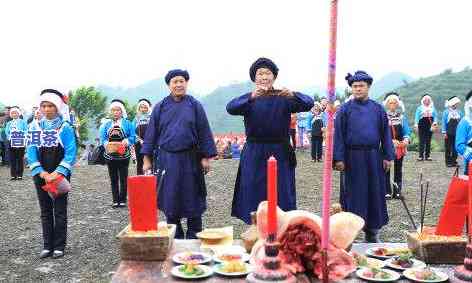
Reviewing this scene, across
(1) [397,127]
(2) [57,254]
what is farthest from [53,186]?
(1) [397,127]

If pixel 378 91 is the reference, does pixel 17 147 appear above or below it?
below

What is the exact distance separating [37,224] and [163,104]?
13.5ft

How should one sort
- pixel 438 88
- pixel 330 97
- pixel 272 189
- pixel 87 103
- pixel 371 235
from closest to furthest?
pixel 330 97
pixel 272 189
pixel 371 235
pixel 87 103
pixel 438 88

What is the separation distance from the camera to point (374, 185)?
634 cm

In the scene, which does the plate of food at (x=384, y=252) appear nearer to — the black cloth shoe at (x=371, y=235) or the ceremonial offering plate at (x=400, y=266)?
the ceremonial offering plate at (x=400, y=266)

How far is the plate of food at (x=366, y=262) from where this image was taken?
2.57m

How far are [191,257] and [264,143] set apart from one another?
275 cm

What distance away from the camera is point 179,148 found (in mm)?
5844

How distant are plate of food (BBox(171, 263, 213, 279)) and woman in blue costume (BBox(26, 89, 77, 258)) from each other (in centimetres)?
405

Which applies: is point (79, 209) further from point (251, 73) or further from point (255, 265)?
point (255, 265)

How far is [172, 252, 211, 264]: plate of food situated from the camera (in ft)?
8.52

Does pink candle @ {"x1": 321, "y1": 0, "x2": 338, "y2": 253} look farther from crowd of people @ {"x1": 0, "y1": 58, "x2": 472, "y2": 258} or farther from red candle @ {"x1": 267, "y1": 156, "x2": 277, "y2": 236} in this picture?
crowd of people @ {"x1": 0, "y1": 58, "x2": 472, "y2": 258}

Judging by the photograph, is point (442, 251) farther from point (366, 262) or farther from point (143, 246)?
point (143, 246)

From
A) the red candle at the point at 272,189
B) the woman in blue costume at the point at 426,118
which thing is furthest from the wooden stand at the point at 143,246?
the woman in blue costume at the point at 426,118
